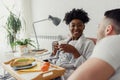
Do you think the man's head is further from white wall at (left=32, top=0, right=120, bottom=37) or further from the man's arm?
white wall at (left=32, top=0, right=120, bottom=37)

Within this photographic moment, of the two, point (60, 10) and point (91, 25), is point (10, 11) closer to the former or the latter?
point (60, 10)

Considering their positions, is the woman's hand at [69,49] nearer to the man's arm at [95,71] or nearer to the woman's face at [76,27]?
the woman's face at [76,27]

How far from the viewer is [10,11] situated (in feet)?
12.0

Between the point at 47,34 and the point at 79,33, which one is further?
the point at 47,34

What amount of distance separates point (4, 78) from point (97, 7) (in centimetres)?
156

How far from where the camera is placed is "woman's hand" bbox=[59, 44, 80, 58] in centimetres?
199

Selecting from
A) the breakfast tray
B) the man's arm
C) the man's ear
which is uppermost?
the man's ear

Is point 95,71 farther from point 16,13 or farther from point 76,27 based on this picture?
point 16,13

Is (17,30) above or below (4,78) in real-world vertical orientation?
above

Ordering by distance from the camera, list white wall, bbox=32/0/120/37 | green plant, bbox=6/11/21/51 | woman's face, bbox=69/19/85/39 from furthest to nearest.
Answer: green plant, bbox=6/11/21/51 < white wall, bbox=32/0/120/37 < woman's face, bbox=69/19/85/39

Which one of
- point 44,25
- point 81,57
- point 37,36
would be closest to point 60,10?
point 44,25

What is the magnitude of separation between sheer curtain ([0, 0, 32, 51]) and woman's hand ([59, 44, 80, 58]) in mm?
2047

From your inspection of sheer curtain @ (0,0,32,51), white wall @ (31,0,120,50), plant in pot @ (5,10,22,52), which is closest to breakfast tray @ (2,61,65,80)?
white wall @ (31,0,120,50)

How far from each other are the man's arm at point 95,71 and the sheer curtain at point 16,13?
3.35 metres
